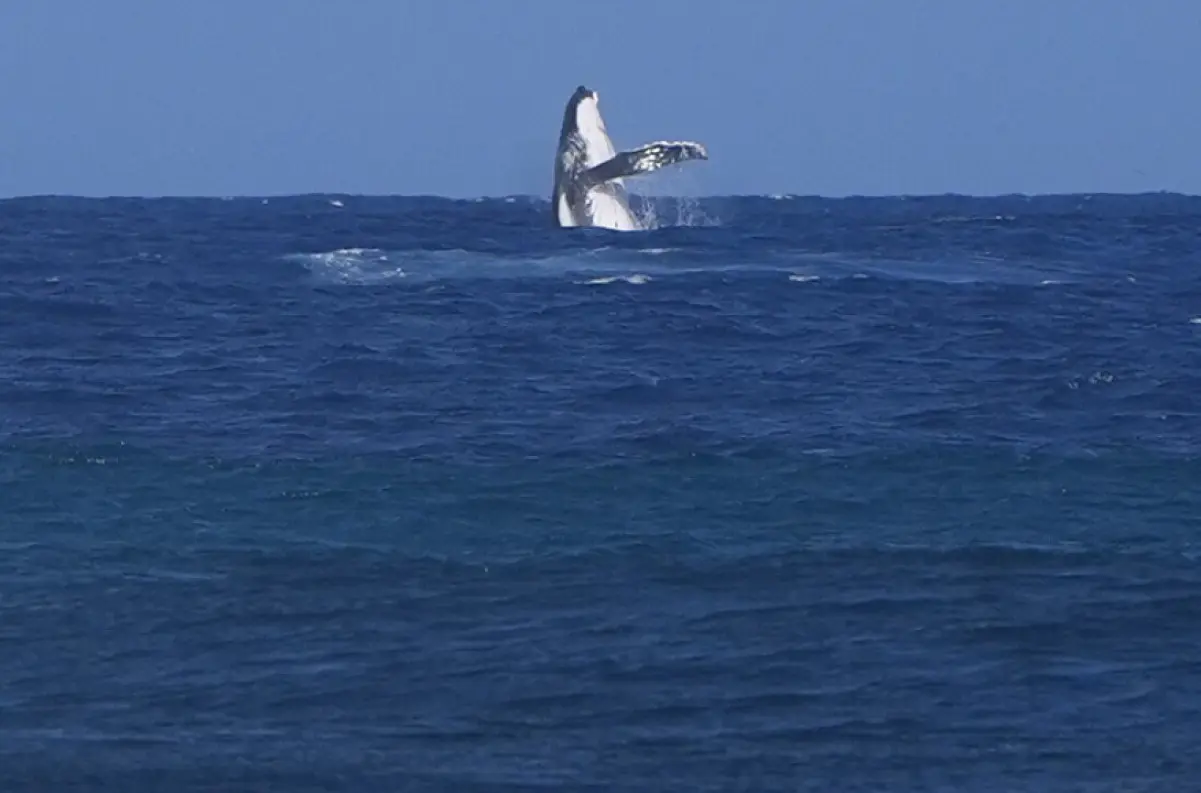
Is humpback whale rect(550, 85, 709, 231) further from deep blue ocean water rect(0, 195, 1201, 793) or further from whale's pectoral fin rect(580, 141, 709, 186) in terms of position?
deep blue ocean water rect(0, 195, 1201, 793)

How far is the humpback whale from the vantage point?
46062 millimetres

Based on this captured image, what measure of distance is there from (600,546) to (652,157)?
83.8 feet

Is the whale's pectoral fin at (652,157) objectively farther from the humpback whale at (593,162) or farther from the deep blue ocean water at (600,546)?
the deep blue ocean water at (600,546)

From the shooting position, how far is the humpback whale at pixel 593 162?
46.1m

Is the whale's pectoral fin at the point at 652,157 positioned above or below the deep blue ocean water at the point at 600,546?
above

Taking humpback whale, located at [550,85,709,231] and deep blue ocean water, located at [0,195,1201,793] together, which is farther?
humpback whale, located at [550,85,709,231]

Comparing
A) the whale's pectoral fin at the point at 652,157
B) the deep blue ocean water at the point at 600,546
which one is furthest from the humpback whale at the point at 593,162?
the deep blue ocean water at the point at 600,546

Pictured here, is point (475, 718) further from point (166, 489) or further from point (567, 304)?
point (567, 304)

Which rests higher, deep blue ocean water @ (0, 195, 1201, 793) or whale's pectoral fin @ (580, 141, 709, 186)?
whale's pectoral fin @ (580, 141, 709, 186)

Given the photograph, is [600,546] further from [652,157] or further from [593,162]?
[593,162]

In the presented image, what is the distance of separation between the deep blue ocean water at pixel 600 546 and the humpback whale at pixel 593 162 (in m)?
5.21

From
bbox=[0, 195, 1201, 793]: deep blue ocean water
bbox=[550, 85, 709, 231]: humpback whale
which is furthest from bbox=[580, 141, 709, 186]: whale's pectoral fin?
bbox=[0, 195, 1201, 793]: deep blue ocean water

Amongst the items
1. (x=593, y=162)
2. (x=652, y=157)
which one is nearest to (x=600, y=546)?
(x=652, y=157)

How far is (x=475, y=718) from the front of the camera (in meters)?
16.5
